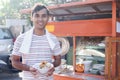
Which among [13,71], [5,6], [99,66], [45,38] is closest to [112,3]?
[99,66]

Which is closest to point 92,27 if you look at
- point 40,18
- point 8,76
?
point 40,18

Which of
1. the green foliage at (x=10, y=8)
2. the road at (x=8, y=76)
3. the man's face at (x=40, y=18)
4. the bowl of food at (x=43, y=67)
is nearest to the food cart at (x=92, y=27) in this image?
the man's face at (x=40, y=18)

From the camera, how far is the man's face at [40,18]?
2693 millimetres

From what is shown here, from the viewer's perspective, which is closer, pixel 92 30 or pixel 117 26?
pixel 117 26

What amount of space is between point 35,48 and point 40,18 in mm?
316

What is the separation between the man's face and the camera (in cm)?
269

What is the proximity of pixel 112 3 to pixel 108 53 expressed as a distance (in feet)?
3.16

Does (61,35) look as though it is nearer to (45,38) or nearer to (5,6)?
(45,38)

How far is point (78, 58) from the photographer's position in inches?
236

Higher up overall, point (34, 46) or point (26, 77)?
point (34, 46)

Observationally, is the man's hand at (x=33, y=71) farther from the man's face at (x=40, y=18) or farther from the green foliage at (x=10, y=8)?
the green foliage at (x=10, y=8)

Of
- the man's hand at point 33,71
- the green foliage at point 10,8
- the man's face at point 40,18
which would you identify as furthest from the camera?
the green foliage at point 10,8

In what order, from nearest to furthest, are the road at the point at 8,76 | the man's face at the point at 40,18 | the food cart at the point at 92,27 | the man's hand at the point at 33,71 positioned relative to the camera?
1. the man's hand at the point at 33,71
2. the man's face at the point at 40,18
3. the food cart at the point at 92,27
4. the road at the point at 8,76

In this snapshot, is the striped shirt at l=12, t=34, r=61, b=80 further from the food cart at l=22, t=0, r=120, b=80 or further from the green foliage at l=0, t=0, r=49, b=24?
the green foliage at l=0, t=0, r=49, b=24
